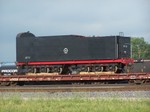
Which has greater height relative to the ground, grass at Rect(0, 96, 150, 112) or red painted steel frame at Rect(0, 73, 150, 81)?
red painted steel frame at Rect(0, 73, 150, 81)

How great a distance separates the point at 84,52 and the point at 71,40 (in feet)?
4.99

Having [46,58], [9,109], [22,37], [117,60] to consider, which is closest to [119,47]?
[117,60]

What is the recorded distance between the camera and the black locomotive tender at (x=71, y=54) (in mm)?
27422

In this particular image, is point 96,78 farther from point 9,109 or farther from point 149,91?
point 9,109

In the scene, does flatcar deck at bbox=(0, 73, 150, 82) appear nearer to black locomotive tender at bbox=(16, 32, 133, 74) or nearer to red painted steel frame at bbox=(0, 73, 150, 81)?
red painted steel frame at bbox=(0, 73, 150, 81)

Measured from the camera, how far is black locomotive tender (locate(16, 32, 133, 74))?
2742 cm

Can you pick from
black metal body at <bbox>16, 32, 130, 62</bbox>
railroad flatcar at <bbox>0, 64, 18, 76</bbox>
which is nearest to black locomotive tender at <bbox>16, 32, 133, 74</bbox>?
black metal body at <bbox>16, 32, 130, 62</bbox>

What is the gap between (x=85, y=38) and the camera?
1144 inches

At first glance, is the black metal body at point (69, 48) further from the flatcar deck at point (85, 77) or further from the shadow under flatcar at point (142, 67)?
the flatcar deck at point (85, 77)

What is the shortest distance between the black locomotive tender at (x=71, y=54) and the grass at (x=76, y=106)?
14043mm

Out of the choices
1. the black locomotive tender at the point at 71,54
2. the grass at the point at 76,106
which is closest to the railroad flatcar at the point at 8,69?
the black locomotive tender at the point at 71,54

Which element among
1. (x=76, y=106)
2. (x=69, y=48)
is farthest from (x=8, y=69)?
(x=76, y=106)

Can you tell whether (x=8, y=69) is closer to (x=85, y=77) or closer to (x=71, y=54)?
(x=71, y=54)

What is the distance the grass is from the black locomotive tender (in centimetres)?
1404
